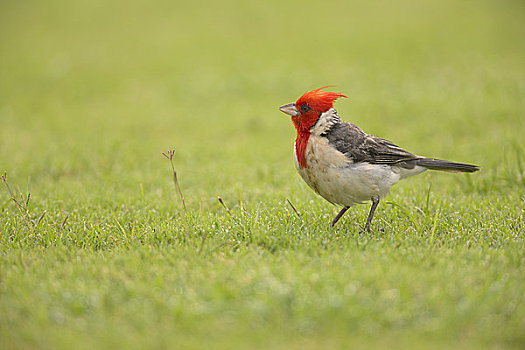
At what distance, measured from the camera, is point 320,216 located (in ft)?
17.3

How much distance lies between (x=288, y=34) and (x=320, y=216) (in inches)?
426

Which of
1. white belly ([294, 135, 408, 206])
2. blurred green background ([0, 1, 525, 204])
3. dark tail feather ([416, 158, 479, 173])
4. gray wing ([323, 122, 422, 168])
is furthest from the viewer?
blurred green background ([0, 1, 525, 204])

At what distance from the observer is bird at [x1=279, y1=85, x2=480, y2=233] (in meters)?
4.69

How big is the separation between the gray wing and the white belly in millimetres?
72

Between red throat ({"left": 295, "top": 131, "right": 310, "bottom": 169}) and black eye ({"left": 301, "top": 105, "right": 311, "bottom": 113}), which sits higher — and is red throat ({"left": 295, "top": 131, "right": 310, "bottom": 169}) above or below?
below

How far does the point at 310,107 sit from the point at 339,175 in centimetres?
76

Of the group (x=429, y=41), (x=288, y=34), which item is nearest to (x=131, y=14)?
(x=288, y=34)

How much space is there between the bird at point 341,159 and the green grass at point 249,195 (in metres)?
0.41

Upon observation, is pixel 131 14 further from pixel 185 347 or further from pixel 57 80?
pixel 185 347

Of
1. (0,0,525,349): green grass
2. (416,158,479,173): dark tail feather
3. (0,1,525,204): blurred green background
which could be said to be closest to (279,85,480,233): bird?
(416,158,479,173): dark tail feather

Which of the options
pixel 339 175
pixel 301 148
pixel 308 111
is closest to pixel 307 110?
pixel 308 111

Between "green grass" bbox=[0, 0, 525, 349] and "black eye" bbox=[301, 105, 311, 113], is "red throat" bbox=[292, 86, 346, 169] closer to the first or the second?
"black eye" bbox=[301, 105, 311, 113]

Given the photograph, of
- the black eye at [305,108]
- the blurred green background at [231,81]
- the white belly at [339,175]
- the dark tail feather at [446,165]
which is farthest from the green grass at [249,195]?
the black eye at [305,108]

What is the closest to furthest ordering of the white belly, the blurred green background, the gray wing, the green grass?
the green grass
the white belly
the gray wing
the blurred green background
